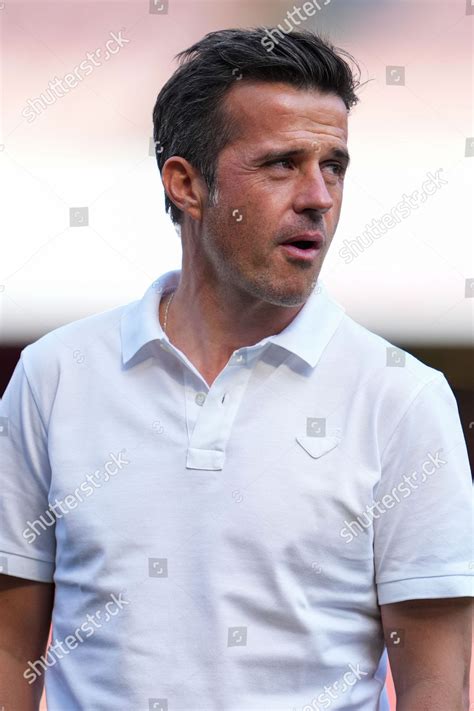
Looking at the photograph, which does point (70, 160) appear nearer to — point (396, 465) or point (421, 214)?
point (421, 214)

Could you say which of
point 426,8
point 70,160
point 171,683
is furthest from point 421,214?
point 171,683

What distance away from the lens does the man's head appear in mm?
1380

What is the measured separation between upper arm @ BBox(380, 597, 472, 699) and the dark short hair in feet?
2.04

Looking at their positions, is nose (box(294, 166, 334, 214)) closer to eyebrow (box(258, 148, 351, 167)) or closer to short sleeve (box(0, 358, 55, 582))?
eyebrow (box(258, 148, 351, 167))

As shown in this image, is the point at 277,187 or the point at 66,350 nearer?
the point at 277,187

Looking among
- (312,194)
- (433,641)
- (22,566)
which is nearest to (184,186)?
(312,194)

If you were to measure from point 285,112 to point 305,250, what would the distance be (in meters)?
0.18

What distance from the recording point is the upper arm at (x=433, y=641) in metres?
1.31

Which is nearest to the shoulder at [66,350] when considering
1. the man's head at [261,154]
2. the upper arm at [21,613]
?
the man's head at [261,154]

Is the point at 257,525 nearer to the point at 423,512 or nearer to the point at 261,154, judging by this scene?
the point at 423,512

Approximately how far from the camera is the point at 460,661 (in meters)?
1.32

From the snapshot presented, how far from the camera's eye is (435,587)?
1.30 m

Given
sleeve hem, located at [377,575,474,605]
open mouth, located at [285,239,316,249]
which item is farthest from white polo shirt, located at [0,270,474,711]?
open mouth, located at [285,239,316,249]

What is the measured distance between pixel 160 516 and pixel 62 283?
284 cm
